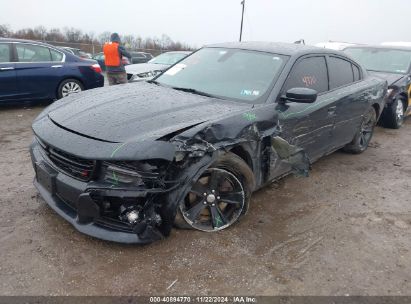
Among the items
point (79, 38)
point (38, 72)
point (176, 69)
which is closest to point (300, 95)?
point (176, 69)

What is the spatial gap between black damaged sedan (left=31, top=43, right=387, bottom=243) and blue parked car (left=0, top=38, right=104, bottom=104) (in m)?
4.28

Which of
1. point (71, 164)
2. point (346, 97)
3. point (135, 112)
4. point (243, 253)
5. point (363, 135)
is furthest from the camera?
point (363, 135)

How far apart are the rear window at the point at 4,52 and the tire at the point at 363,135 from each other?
6.48 m

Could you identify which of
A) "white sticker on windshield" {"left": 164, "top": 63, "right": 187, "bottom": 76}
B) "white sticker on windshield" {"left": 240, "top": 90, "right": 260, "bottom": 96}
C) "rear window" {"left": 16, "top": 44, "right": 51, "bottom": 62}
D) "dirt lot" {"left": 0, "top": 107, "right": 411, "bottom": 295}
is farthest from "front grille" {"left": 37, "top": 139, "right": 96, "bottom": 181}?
"rear window" {"left": 16, "top": 44, "right": 51, "bottom": 62}

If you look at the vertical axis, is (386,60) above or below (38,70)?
above

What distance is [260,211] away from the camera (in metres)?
3.67

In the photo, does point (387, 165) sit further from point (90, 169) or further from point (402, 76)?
point (90, 169)

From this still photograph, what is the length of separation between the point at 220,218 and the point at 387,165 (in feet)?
10.9

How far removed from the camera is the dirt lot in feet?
8.36

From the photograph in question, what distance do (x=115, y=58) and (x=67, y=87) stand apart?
1.32 metres

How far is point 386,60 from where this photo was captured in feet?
25.7

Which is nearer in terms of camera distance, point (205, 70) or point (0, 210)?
point (0, 210)

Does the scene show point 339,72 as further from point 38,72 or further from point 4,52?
point 4,52

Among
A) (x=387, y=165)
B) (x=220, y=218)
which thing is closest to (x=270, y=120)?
(x=220, y=218)
